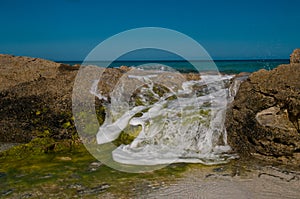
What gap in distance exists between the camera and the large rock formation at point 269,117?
508 centimetres

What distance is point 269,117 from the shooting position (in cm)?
532

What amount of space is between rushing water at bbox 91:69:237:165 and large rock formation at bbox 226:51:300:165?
33cm

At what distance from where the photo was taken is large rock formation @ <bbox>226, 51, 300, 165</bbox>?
5.08 m

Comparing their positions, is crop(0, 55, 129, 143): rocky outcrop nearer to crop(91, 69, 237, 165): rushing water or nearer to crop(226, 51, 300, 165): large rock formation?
crop(91, 69, 237, 165): rushing water

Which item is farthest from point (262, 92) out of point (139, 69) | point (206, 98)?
point (139, 69)

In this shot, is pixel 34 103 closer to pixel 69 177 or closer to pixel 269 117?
pixel 69 177

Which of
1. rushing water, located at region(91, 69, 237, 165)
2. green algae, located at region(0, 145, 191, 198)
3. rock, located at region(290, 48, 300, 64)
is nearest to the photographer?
green algae, located at region(0, 145, 191, 198)

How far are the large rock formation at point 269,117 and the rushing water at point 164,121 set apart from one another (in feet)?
1.08

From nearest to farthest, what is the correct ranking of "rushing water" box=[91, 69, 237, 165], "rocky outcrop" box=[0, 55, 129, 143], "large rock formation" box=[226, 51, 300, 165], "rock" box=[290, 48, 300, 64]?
"large rock formation" box=[226, 51, 300, 165], "rushing water" box=[91, 69, 237, 165], "rocky outcrop" box=[0, 55, 129, 143], "rock" box=[290, 48, 300, 64]

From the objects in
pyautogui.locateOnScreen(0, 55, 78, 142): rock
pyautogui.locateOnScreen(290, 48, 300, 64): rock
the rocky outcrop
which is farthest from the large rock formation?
pyautogui.locateOnScreen(0, 55, 78, 142): rock

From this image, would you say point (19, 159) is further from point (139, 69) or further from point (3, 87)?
point (139, 69)

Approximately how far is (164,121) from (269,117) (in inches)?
76.5

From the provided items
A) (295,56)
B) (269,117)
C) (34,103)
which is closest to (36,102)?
(34,103)

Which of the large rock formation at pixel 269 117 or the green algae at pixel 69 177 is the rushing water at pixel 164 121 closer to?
the large rock formation at pixel 269 117
